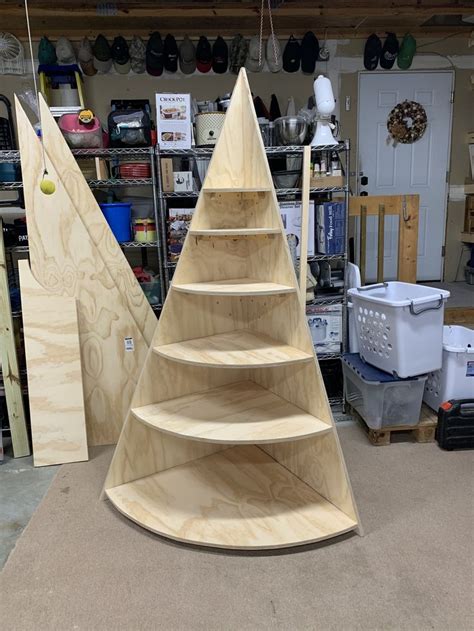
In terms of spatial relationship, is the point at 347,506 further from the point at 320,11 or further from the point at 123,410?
the point at 320,11

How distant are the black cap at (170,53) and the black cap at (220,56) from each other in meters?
0.32

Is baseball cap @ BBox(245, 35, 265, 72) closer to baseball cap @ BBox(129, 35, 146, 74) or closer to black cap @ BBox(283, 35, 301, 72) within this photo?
black cap @ BBox(283, 35, 301, 72)

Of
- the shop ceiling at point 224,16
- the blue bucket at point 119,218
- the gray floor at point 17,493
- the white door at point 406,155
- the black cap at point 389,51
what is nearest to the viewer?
the gray floor at point 17,493

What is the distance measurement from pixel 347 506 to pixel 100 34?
13.4 ft

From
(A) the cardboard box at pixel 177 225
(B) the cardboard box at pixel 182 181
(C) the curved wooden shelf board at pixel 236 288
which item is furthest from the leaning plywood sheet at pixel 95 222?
(C) the curved wooden shelf board at pixel 236 288

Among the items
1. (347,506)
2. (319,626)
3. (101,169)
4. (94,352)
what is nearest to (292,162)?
(101,169)

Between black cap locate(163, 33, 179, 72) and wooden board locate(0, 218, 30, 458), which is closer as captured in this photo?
wooden board locate(0, 218, 30, 458)

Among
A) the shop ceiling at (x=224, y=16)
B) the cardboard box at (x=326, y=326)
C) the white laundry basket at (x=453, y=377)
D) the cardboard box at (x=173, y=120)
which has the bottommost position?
the white laundry basket at (x=453, y=377)

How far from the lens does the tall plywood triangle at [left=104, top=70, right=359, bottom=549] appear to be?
1.88m

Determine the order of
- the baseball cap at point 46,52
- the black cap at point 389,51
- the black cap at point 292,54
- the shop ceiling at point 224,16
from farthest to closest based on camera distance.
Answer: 1. the black cap at point 389,51
2. the black cap at point 292,54
3. the baseball cap at point 46,52
4. the shop ceiling at point 224,16

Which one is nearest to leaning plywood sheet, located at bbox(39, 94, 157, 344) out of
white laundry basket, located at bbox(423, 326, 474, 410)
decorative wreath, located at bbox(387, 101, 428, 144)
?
white laundry basket, located at bbox(423, 326, 474, 410)

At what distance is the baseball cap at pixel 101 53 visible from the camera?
3.97 metres

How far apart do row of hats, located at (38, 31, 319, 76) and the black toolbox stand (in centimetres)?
305

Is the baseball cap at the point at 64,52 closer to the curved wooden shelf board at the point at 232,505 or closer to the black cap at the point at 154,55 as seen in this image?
the black cap at the point at 154,55
